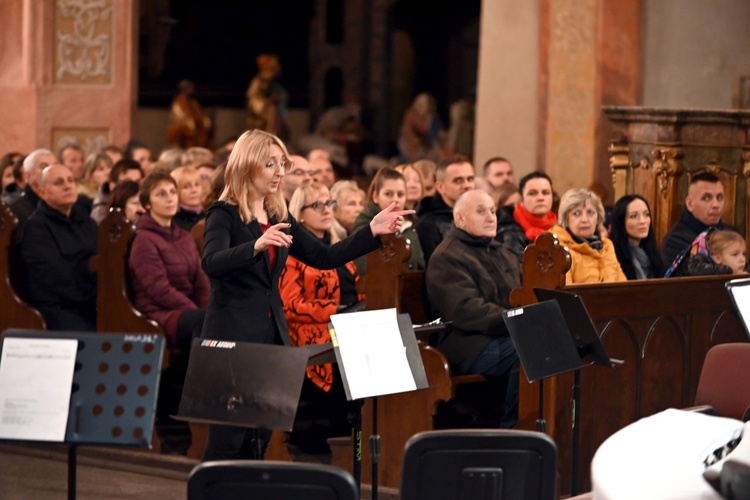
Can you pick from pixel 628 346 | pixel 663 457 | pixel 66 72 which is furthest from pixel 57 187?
pixel 66 72

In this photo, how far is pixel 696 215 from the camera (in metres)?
7.72

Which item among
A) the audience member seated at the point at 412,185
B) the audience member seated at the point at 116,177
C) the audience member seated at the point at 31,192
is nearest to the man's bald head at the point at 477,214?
the audience member seated at the point at 412,185

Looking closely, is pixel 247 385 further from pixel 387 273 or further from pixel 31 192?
pixel 31 192

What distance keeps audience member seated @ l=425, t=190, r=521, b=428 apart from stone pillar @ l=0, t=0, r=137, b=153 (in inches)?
308

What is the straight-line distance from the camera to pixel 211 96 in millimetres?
18625

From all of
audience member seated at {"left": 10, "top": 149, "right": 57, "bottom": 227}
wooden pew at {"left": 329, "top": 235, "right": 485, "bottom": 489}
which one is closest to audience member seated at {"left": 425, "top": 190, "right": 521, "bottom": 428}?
wooden pew at {"left": 329, "top": 235, "right": 485, "bottom": 489}

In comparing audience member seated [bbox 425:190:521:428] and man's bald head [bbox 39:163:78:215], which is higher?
man's bald head [bbox 39:163:78:215]

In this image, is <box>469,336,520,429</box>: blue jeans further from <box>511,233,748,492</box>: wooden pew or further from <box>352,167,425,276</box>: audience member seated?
<box>352,167,425,276</box>: audience member seated

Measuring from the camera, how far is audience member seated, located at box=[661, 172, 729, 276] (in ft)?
25.1

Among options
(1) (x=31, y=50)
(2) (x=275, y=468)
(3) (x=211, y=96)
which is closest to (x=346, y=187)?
(2) (x=275, y=468)

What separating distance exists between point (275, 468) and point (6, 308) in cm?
466

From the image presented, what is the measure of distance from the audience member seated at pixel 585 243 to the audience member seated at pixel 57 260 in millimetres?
2657

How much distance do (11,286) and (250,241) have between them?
3047 millimetres

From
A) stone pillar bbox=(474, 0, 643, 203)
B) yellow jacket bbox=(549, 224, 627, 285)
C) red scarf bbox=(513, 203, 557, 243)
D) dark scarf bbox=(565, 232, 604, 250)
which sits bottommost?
yellow jacket bbox=(549, 224, 627, 285)
